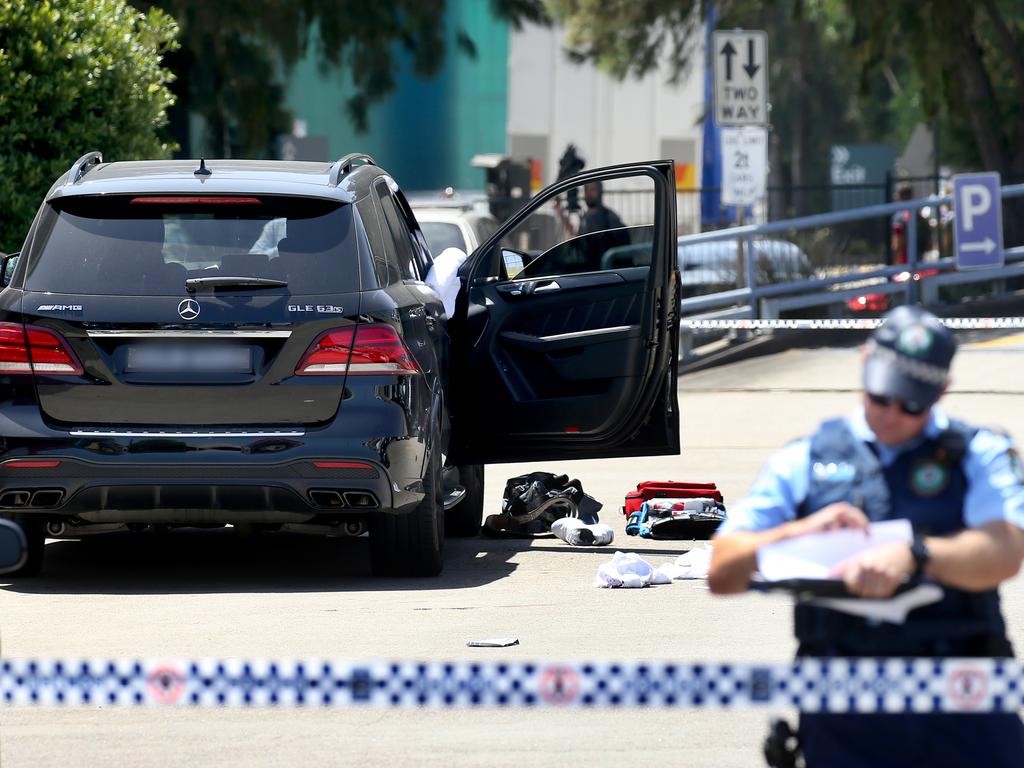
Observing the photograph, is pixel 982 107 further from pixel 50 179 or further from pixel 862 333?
pixel 50 179

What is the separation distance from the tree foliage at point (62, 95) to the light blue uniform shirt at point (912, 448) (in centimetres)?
978

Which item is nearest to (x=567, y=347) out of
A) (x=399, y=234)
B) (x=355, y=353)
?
(x=399, y=234)

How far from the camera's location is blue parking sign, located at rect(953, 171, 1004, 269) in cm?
1791

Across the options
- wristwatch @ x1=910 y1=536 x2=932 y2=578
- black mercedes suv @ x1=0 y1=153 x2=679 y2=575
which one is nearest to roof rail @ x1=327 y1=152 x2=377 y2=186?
black mercedes suv @ x1=0 y1=153 x2=679 y2=575

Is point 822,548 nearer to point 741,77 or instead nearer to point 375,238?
point 375,238

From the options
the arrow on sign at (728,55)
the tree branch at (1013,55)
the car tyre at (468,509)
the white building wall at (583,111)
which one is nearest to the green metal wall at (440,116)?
the white building wall at (583,111)

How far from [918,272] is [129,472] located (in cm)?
1378

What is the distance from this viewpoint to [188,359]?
24.9 ft

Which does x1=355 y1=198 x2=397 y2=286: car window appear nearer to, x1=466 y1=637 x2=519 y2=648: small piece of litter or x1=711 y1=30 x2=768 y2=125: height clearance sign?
x1=466 y1=637 x2=519 y2=648: small piece of litter

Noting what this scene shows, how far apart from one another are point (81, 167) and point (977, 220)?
11888 mm

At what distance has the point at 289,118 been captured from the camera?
2441 centimetres

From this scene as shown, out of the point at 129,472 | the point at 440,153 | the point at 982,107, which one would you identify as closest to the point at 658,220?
the point at 129,472

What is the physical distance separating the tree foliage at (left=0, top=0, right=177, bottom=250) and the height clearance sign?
20.7 ft

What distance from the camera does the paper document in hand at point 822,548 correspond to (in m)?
3.38
